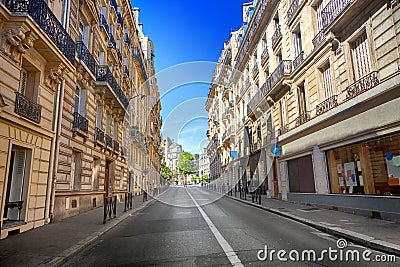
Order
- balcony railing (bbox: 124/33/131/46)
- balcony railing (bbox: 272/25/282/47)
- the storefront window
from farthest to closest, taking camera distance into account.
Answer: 1. balcony railing (bbox: 124/33/131/46)
2. balcony railing (bbox: 272/25/282/47)
3. the storefront window

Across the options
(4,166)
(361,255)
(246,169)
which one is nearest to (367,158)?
(361,255)

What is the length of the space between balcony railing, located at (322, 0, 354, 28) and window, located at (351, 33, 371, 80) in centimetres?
135

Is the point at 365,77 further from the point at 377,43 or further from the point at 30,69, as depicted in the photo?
the point at 30,69

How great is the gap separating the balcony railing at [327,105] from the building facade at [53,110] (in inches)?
417

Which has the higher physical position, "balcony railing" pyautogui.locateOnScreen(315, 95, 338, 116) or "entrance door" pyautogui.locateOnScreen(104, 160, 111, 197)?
"balcony railing" pyautogui.locateOnScreen(315, 95, 338, 116)

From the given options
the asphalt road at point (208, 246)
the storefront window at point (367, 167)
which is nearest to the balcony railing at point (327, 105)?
the storefront window at point (367, 167)

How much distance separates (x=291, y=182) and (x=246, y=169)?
36.2 ft

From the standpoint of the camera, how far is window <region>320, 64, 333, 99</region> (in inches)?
512

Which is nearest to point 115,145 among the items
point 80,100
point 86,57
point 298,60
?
point 80,100

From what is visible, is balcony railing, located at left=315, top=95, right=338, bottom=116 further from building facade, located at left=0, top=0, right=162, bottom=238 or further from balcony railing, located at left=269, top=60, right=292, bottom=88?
building facade, located at left=0, top=0, right=162, bottom=238

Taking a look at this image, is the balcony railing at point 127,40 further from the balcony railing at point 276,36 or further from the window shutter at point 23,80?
the window shutter at point 23,80

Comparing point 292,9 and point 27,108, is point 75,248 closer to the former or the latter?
point 27,108

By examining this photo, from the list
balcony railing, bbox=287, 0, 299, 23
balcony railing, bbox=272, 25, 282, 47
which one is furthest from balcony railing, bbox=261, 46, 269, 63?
balcony railing, bbox=287, 0, 299, 23

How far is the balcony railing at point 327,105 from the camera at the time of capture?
12.2m
